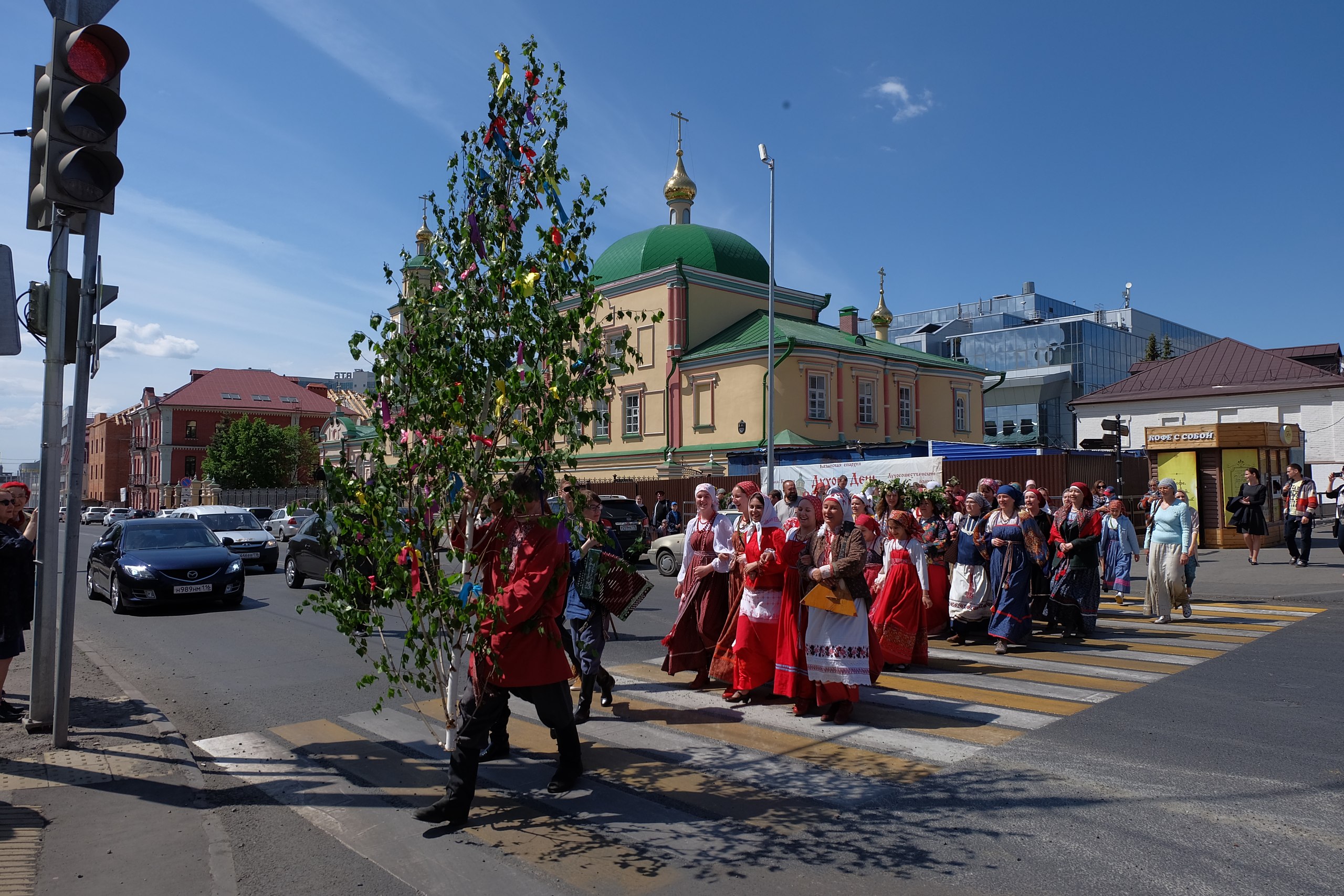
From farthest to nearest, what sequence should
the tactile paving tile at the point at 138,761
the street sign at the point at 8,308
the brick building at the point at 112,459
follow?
the brick building at the point at 112,459 → the tactile paving tile at the point at 138,761 → the street sign at the point at 8,308

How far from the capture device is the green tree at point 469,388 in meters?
4.69

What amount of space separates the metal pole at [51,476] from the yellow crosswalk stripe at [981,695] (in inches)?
253

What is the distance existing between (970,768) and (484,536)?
325 centimetres

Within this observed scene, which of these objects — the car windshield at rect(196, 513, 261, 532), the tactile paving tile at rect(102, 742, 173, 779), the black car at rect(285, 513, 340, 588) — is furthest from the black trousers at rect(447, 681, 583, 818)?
the car windshield at rect(196, 513, 261, 532)

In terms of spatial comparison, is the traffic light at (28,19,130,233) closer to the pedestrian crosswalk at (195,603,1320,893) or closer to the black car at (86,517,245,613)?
the pedestrian crosswalk at (195,603,1320,893)

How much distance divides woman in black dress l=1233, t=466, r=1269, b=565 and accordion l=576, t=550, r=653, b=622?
1483cm

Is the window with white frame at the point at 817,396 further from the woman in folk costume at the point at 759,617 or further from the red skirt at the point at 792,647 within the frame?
the red skirt at the point at 792,647

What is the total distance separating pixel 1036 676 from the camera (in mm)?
8227

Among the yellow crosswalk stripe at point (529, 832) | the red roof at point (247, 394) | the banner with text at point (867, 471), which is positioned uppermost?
the red roof at point (247, 394)

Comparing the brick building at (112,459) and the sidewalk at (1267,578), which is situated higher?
the brick building at (112,459)

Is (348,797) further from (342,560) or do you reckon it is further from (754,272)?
(754,272)

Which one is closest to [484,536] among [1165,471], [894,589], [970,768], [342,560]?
[342,560]

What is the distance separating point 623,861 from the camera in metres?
4.18

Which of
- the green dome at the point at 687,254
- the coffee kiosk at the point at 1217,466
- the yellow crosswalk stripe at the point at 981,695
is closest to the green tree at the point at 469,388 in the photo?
the yellow crosswalk stripe at the point at 981,695
